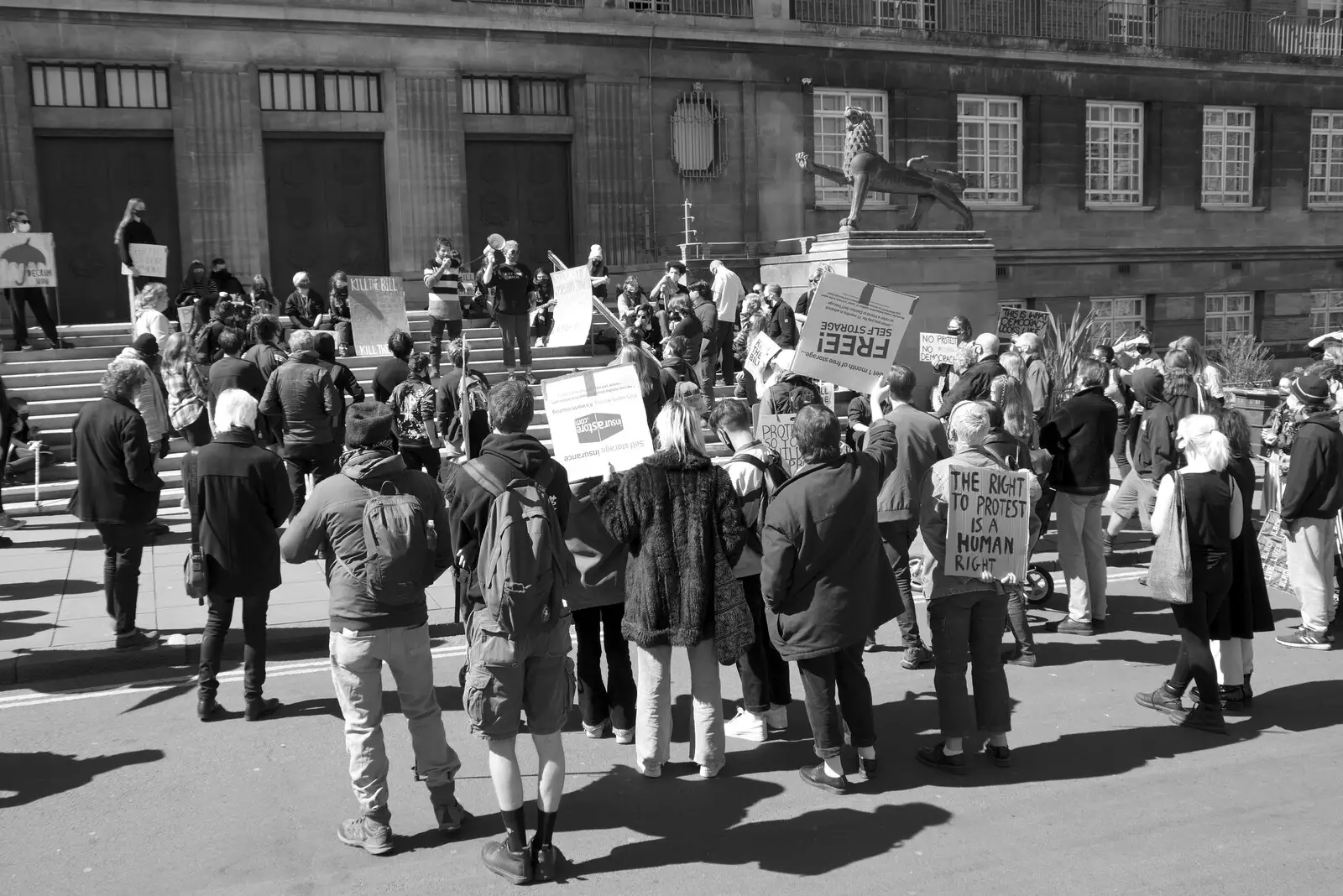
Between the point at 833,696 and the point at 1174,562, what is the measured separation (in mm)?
2091

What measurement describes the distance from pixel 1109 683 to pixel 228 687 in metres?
5.49

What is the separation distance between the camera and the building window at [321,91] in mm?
20531

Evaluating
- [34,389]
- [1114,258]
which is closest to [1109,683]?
[34,389]

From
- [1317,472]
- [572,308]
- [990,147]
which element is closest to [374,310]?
[572,308]

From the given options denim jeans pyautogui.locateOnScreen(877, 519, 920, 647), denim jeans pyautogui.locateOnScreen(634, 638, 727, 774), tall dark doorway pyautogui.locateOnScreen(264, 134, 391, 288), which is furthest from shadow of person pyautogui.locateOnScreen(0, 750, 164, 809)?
tall dark doorway pyautogui.locateOnScreen(264, 134, 391, 288)

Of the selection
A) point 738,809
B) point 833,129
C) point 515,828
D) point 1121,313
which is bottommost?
point 738,809

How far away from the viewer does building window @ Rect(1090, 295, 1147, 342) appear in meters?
28.3

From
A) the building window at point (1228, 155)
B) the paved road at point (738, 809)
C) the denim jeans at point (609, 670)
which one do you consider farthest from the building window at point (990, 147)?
the denim jeans at point (609, 670)

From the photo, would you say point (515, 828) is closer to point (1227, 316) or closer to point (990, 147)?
point (990, 147)

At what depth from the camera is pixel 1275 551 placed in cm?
829

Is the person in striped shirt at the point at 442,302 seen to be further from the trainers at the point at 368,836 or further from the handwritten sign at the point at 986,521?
the trainers at the point at 368,836

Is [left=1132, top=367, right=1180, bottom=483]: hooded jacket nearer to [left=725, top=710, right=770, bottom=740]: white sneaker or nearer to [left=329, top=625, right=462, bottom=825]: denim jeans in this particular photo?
[left=725, top=710, right=770, bottom=740]: white sneaker

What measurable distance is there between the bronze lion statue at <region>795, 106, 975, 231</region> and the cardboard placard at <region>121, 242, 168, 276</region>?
31.1 feet

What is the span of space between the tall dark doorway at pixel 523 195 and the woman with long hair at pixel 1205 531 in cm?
1735
